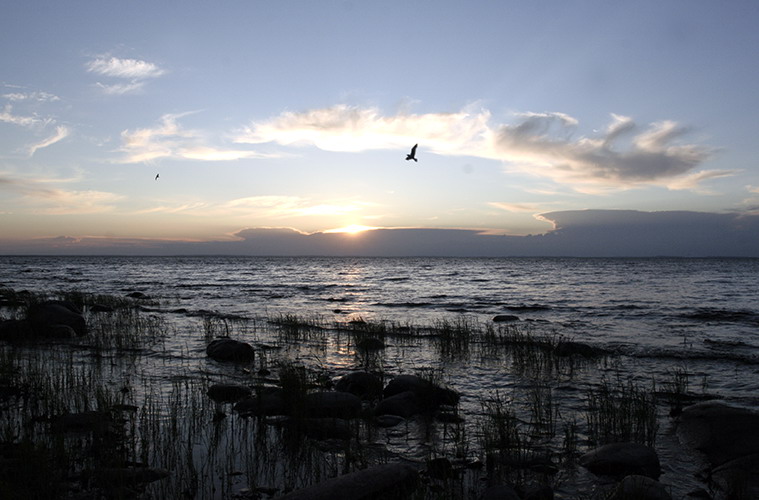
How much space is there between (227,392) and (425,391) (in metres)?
4.27

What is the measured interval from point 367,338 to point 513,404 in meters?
8.04

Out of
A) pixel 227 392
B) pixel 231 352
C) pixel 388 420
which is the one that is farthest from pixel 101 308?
pixel 388 420

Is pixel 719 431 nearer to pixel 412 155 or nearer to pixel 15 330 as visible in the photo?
pixel 412 155

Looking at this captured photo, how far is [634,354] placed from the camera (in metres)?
17.2

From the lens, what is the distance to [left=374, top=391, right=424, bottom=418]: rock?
31.9 feet

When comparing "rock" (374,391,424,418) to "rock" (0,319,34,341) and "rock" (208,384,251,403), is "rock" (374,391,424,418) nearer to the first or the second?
"rock" (208,384,251,403)

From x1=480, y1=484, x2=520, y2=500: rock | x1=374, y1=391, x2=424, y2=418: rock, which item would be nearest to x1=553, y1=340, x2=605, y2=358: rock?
x1=374, y1=391, x2=424, y2=418: rock

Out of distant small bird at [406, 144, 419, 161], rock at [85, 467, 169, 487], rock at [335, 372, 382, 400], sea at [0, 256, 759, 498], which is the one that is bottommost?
sea at [0, 256, 759, 498]

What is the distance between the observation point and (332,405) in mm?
9297

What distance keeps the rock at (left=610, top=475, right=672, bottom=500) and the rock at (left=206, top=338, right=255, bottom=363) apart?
11350mm

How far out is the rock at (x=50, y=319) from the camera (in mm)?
17828

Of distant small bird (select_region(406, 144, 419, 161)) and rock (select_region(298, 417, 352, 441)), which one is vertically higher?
distant small bird (select_region(406, 144, 419, 161))

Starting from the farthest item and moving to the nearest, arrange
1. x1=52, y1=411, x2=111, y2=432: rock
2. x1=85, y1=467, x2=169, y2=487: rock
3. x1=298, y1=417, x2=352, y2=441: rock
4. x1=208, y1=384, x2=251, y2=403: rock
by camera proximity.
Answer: x1=208, y1=384, x2=251, y2=403: rock
x1=298, y1=417, x2=352, y2=441: rock
x1=52, y1=411, x2=111, y2=432: rock
x1=85, y1=467, x2=169, y2=487: rock

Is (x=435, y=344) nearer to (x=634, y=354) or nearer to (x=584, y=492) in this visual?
(x=634, y=354)
